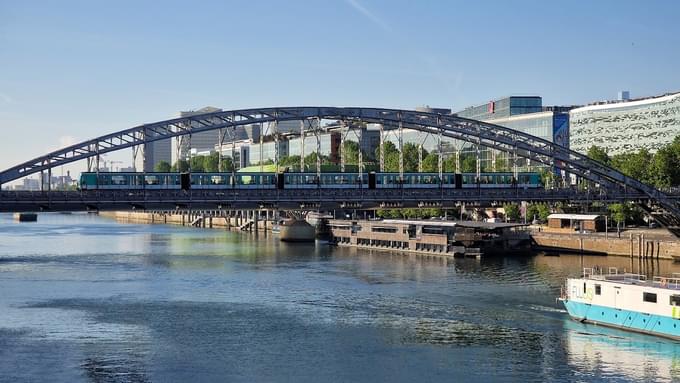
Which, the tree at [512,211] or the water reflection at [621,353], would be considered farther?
the tree at [512,211]

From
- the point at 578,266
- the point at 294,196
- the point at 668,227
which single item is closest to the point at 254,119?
the point at 294,196

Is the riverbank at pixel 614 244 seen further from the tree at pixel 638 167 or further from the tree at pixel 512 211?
the tree at pixel 512 211

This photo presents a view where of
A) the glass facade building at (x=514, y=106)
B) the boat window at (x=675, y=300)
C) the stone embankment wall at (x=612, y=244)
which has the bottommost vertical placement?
the boat window at (x=675, y=300)

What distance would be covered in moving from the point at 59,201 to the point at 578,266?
49.4 m

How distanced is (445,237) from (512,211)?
3879 cm

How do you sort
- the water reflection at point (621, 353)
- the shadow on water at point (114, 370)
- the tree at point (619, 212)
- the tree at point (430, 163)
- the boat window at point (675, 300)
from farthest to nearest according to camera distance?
1. the tree at point (430, 163)
2. the tree at point (619, 212)
3. the boat window at point (675, 300)
4. the water reflection at point (621, 353)
5. the shadow on water at point (114, 370)

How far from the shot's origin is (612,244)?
10631 cm

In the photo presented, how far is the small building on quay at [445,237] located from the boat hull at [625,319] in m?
45.2

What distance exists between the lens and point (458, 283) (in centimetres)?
8019

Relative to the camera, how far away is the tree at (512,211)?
472 ft

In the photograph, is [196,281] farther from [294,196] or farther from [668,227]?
[668,227]

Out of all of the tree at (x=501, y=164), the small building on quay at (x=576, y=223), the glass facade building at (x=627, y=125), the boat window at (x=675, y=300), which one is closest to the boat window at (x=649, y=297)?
the boat window at (x=675, y=300)

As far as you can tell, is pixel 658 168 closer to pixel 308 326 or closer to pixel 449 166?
pixel 449 166

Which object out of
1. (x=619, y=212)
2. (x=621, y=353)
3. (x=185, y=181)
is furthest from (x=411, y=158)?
(x=621, y=353)
